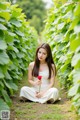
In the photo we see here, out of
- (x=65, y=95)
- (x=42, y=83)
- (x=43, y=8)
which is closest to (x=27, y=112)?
(x=42, y=83)

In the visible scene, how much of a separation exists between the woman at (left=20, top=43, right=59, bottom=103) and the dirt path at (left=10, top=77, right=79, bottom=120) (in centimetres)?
17

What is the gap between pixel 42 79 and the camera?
580 centimetres

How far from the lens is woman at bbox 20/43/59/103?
545 cm

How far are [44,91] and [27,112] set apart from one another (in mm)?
990

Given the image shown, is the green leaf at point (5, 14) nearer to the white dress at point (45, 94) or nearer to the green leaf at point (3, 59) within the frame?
the green leaf at point (3, 59)

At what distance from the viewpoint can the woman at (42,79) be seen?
5450mm

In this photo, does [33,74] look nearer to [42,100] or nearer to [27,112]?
[42,100]

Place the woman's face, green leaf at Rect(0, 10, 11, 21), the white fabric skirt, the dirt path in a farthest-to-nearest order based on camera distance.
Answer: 1. the woman's face
2. the white fabric skirt
3. the dirt path
4. green leaf at Rect(0, 10, 11, 21)

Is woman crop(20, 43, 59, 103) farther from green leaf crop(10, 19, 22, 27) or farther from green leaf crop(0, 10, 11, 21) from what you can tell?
green leaf crop(0, 10, 11, 21)

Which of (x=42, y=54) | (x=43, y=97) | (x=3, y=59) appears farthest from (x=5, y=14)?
(x=43, y=97)

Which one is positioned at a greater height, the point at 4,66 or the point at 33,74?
the point at 33,74

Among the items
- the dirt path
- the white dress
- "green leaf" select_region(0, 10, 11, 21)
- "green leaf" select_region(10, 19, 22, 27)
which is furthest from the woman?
"green leaf" select_region(0, 10, 11, 21)

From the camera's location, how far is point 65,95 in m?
6.05

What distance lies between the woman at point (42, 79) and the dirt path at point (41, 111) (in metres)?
0.17
